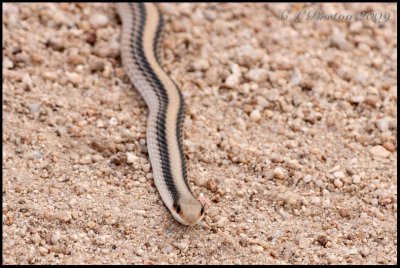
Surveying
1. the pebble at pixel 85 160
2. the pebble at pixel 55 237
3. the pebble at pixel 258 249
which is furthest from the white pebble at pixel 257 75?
the pebble at pixel 55 237

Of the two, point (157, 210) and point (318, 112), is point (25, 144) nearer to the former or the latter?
point (157, 210)

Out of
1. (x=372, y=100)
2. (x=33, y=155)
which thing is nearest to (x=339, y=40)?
(x=372, y=100)

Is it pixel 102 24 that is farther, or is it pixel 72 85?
pixel 102 24

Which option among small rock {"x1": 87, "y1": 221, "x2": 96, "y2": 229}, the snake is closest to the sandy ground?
small rock {"x1": 87, "y1": 221, "x2": 96, "y2": 229}

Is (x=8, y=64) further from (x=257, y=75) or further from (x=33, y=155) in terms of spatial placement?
(x=257, y=75)

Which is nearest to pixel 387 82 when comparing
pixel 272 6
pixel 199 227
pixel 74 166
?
pixel 272 6

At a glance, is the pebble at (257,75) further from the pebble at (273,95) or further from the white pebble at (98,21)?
the white pebble at (98,21)
